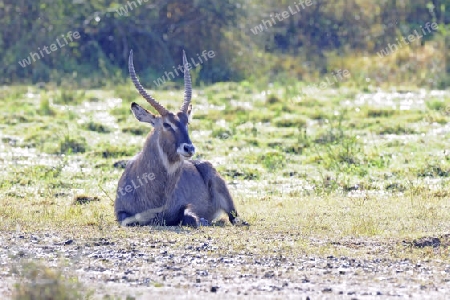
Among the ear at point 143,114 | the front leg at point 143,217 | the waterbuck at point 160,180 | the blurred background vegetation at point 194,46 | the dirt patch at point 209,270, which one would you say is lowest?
the dirt patch at point 209,270

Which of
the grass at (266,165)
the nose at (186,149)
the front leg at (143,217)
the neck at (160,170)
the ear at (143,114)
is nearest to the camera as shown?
the grass at (266,165)

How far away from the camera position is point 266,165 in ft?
39.0

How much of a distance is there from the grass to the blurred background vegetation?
1441 millimetres

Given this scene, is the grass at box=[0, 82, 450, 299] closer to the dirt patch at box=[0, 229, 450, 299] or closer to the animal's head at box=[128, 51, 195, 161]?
the dirt patch at box=[0, 229, 450, 299]

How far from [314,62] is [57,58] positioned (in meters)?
4.77

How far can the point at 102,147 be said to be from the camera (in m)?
12.8

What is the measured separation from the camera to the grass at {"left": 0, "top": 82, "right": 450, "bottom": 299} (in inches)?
313

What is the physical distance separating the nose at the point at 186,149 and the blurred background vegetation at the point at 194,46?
956cm

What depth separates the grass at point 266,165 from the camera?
26.1ft

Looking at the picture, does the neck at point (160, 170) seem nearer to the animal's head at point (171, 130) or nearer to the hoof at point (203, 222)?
the animal's head at point (171, 130)

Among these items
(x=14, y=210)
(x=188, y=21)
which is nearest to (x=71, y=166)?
(x=14, y=210)

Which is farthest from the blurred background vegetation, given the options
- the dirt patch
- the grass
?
the dirt patch

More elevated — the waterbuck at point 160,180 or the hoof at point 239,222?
the waterbuck at point 160,180

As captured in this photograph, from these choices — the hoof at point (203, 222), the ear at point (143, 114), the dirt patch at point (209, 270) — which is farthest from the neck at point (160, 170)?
the dirt patch at point (209, 270)
